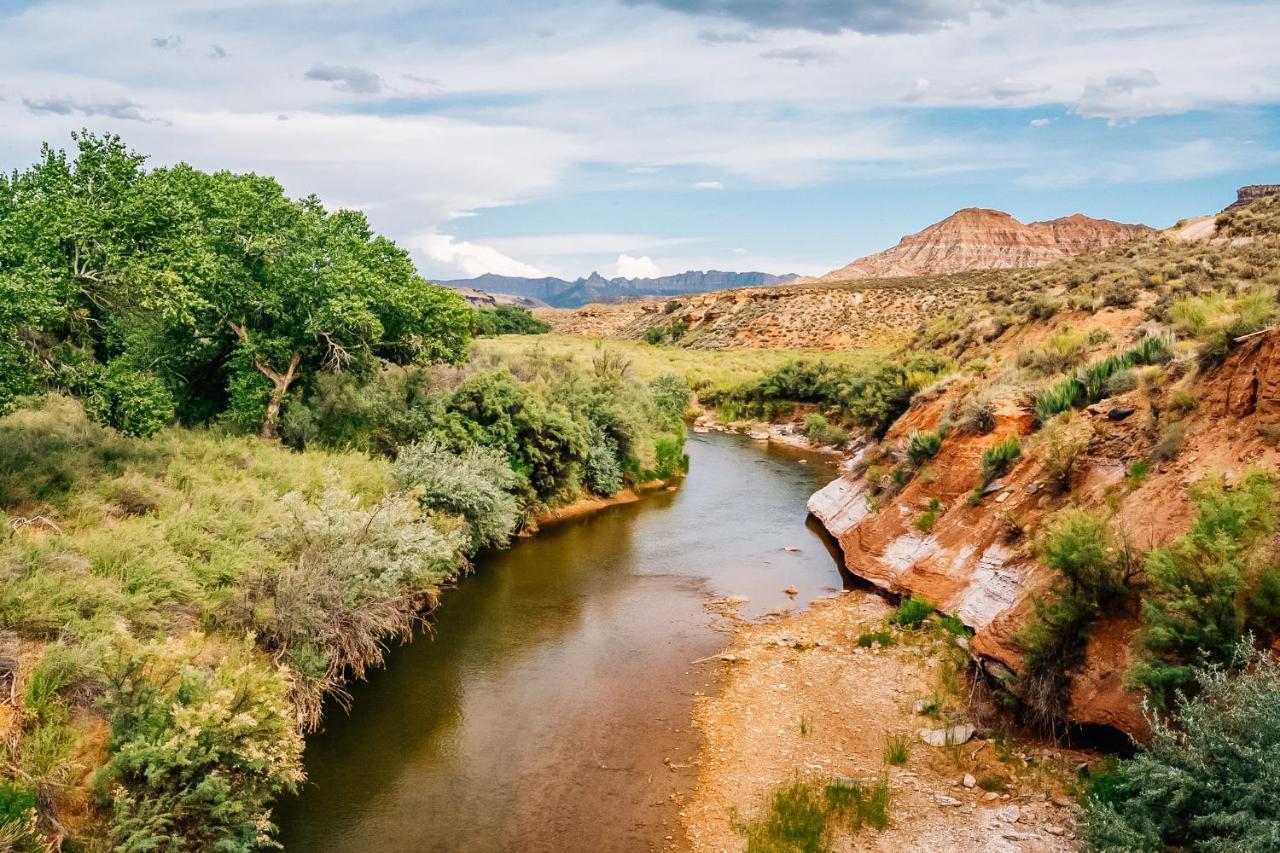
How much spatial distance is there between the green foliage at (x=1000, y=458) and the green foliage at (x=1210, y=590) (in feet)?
22.9

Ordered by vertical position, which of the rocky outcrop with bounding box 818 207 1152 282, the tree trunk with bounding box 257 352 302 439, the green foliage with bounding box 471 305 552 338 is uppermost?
the rocky outcrop with bounding box 818 207 1152 282

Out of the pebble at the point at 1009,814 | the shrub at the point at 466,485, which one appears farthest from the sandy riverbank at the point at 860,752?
the shrub at the point at 466,485

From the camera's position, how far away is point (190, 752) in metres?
9.15

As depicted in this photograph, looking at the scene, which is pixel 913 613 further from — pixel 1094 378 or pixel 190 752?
pixel 190 752

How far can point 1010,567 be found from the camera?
14688mm

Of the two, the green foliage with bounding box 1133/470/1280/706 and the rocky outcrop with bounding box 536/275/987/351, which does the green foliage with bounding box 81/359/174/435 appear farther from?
the rocky outcrop with bounding box 536/275/987/351

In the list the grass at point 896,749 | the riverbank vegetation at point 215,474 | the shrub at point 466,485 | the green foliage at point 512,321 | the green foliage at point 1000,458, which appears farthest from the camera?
the green foliage at point 512,321

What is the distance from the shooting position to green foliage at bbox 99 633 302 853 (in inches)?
348

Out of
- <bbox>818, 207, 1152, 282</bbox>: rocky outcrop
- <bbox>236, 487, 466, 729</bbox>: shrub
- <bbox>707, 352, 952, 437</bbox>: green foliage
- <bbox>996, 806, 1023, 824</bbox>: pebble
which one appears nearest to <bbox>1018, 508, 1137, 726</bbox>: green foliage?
<bbox>996, 806, 1023, 824</bbox>: pebble

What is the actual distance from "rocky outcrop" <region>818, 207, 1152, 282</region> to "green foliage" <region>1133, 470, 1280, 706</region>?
5833 inches

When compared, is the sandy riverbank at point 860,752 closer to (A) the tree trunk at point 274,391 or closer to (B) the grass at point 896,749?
(B) the grass at point 896,749

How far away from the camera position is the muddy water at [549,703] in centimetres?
1076

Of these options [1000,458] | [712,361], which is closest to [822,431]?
[1000,458]

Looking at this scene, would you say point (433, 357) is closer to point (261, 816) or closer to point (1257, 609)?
point (261, 816)
